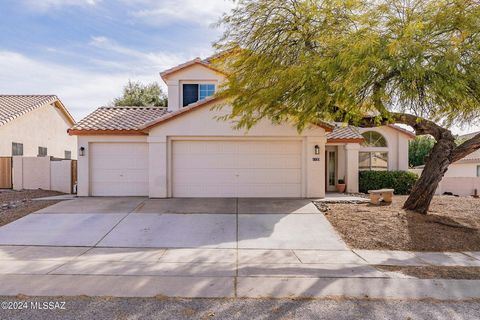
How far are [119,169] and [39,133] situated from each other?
472 inches

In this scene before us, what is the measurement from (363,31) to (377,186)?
33.5ft

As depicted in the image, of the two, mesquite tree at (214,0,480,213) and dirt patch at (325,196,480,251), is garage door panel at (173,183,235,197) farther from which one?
dirt patch at (325,196,480,251)

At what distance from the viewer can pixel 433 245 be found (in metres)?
8.20

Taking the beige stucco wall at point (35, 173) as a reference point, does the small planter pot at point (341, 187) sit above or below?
below

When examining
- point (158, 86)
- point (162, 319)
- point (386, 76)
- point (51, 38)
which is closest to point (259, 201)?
point (386, 76)

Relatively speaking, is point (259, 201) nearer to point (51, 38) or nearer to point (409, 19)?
point (409, 19)

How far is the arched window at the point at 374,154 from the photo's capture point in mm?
18531

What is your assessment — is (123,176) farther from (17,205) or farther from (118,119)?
(17,205)

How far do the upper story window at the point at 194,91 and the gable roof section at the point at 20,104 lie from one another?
10580 mm

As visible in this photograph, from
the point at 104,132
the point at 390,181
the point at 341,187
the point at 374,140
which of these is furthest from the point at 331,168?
the point at 104,132

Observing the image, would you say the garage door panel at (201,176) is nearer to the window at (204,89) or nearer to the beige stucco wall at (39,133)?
the window at (204,89)

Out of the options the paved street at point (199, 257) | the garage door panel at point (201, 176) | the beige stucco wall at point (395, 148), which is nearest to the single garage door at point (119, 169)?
the garage door panel at point (201, 176)

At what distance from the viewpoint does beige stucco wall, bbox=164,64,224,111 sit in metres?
16.5

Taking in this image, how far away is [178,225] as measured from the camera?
9.84 metres
